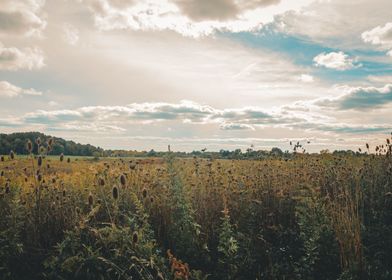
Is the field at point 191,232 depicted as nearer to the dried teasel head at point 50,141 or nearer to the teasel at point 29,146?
the teasel at point 29,146

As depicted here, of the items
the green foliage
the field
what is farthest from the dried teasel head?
the green foliage

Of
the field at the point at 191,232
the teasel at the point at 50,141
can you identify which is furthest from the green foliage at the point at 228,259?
the teasel at the point at 50,141

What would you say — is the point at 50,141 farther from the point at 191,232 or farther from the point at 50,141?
the point at 191,232

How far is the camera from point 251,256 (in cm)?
502

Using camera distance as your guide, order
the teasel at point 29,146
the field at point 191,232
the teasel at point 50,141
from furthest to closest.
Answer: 1. the teasel at point 50,141
2. the teasel at point 29,146
3. the field at point 191,232

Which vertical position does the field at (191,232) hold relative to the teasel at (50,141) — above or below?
below

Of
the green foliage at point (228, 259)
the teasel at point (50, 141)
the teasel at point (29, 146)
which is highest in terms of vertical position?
the teasel at point (50, 141)

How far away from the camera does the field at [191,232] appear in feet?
14.8

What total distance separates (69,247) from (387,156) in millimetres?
6665

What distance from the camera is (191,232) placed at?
5.20 metres

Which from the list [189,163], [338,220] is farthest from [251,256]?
[189,163]

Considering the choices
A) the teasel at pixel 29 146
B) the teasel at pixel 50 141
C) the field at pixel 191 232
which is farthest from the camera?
the teasel at pixel 50 141

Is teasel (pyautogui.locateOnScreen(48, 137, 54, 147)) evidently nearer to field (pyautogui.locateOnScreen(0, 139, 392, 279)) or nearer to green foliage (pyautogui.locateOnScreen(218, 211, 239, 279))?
field (pyautogui.locateOnScreen(0, 139, 392, 279))

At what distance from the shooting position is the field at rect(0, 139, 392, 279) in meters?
4.51
